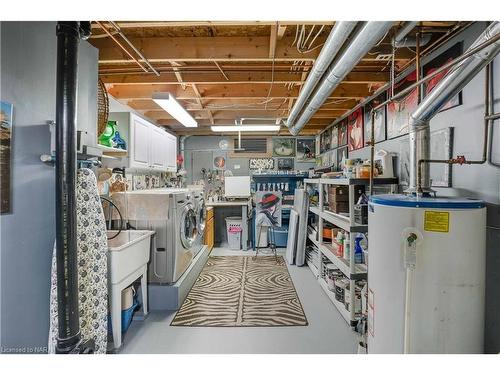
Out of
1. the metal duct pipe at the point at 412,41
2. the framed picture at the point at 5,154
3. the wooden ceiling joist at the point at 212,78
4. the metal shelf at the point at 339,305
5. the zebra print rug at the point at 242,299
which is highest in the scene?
the wooden ceiling joist at the point at 212,78

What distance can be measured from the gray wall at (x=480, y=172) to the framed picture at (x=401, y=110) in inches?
21.4

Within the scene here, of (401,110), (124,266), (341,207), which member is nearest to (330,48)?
(401,110)

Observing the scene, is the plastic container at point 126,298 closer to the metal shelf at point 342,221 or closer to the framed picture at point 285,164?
the metal shelf at point 342,221

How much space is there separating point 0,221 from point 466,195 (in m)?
3.06

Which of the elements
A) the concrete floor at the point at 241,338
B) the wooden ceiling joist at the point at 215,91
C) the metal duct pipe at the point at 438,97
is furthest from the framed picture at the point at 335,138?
the concrete floor at the point at 241,338

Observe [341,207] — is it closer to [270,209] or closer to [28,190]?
[270,209]

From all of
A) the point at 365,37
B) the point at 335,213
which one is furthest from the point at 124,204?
the point at 365,37

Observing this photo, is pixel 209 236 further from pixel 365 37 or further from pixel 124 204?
pixel 365 37

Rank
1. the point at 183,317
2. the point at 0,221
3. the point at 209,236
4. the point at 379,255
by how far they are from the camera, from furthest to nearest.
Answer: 1. the point at 209,236
2. the point at 183,317
3. the point at 379,255
4. the point at 0,221

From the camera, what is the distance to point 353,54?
6.35 ft

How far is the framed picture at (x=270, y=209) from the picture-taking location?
497cm

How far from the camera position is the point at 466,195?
1960mm
